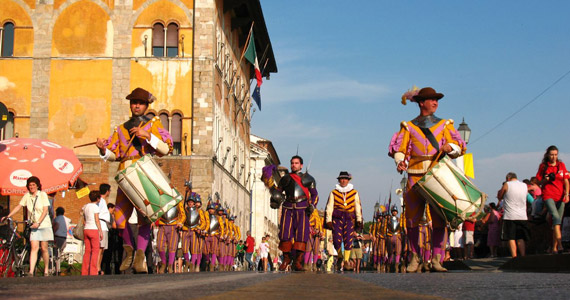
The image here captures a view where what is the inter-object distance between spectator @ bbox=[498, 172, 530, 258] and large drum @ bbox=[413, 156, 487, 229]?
484 centimetres

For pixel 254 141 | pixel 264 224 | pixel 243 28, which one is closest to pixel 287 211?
pixel 243 28

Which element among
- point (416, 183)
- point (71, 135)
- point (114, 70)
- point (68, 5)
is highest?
point (68, 5)

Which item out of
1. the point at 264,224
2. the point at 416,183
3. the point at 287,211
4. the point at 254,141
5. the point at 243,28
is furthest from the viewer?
the point at 254,141

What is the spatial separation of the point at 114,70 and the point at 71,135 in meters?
3.49

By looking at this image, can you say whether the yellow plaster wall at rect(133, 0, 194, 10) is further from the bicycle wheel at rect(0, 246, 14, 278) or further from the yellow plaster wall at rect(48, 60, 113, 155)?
the bicycle wheel at rect(0, 246, 14, 278)

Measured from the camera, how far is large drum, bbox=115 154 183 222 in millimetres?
10219

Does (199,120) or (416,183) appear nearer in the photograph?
(416,183)

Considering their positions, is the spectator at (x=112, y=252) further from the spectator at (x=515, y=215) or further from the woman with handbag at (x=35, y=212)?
the spectator at (x=515, y=215)

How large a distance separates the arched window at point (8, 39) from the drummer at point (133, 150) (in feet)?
101

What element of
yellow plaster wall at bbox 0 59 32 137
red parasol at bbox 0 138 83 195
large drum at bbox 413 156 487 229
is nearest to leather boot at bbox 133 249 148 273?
large drum at bbox 413 156 487 229

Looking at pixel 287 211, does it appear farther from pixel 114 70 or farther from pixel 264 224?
pixel 264 224

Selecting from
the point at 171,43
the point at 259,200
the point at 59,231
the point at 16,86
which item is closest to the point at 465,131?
the point at 59,231

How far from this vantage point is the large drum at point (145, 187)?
1022cm

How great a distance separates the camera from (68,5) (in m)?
39.8
